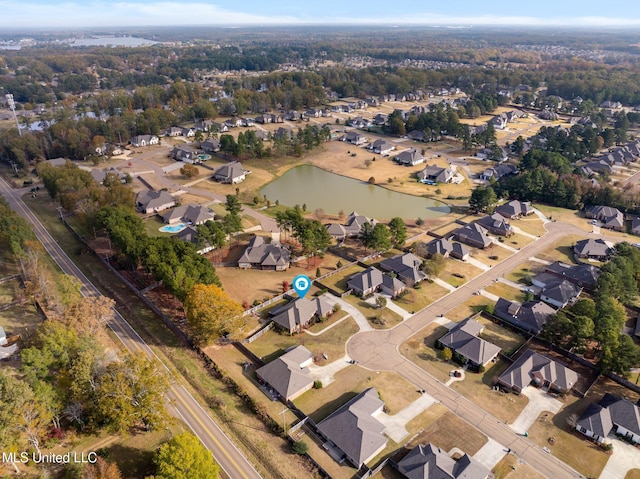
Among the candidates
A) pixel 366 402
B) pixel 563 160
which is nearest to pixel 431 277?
pixel 366 402

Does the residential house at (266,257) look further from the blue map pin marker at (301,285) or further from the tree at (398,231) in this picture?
the tree at (398,231)

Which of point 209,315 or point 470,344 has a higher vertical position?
point 209,315

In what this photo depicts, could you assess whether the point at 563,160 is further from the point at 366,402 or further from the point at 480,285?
the point at 366,402

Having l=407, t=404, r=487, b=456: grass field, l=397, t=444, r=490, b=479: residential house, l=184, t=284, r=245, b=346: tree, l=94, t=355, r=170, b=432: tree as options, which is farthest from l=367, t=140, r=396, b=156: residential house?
l=94, t=355, r=170, b=432: tree

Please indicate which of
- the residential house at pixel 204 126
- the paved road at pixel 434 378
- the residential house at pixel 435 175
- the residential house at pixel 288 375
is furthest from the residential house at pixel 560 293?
the residential house at pixel 204 126

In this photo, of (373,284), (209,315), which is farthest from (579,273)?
→ (209,315)

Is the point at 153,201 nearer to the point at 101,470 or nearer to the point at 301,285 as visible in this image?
the point at 301,285

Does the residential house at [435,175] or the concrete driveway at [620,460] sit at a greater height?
the residential house at [435,175]
